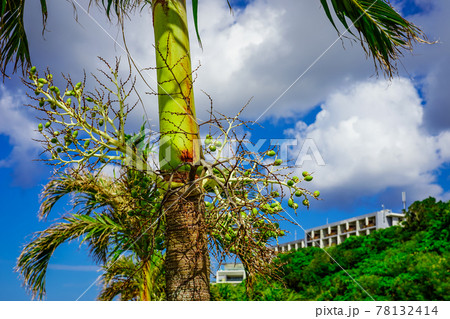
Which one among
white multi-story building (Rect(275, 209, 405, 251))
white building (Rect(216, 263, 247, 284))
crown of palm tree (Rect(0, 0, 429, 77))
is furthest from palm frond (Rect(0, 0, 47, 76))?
white multi-story building (Rect(275, 209, 405, 251))

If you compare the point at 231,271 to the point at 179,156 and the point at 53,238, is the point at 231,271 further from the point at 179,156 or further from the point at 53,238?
the point at 179,156

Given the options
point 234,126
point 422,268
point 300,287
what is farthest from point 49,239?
point 300,287

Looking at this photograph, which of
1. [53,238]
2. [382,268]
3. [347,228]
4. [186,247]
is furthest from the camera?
[347,228]

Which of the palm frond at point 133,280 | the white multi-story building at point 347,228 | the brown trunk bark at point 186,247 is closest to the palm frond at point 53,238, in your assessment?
the palm frond at point 133,280

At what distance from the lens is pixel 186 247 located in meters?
3.53

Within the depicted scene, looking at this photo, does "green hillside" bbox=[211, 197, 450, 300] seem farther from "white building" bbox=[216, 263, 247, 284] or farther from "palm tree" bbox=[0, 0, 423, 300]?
"palm tree" bbox=[0, 0, 423, 300]

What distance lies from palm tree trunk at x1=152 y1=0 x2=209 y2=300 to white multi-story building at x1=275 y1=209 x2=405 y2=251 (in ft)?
122

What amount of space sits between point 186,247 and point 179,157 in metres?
0.72

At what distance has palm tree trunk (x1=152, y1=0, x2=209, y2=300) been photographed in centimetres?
→ 348

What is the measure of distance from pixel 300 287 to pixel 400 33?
12.3 meters

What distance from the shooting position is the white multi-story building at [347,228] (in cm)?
4241

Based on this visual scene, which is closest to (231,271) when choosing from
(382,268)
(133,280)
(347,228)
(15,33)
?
(347,228)

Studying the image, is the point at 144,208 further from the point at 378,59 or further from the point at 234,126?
the point at 378,59

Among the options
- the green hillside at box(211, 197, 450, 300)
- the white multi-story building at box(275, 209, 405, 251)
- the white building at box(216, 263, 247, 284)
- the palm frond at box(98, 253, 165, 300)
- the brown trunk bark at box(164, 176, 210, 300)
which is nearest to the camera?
the brown trunk bark at box(164, 176, 210, 300)
